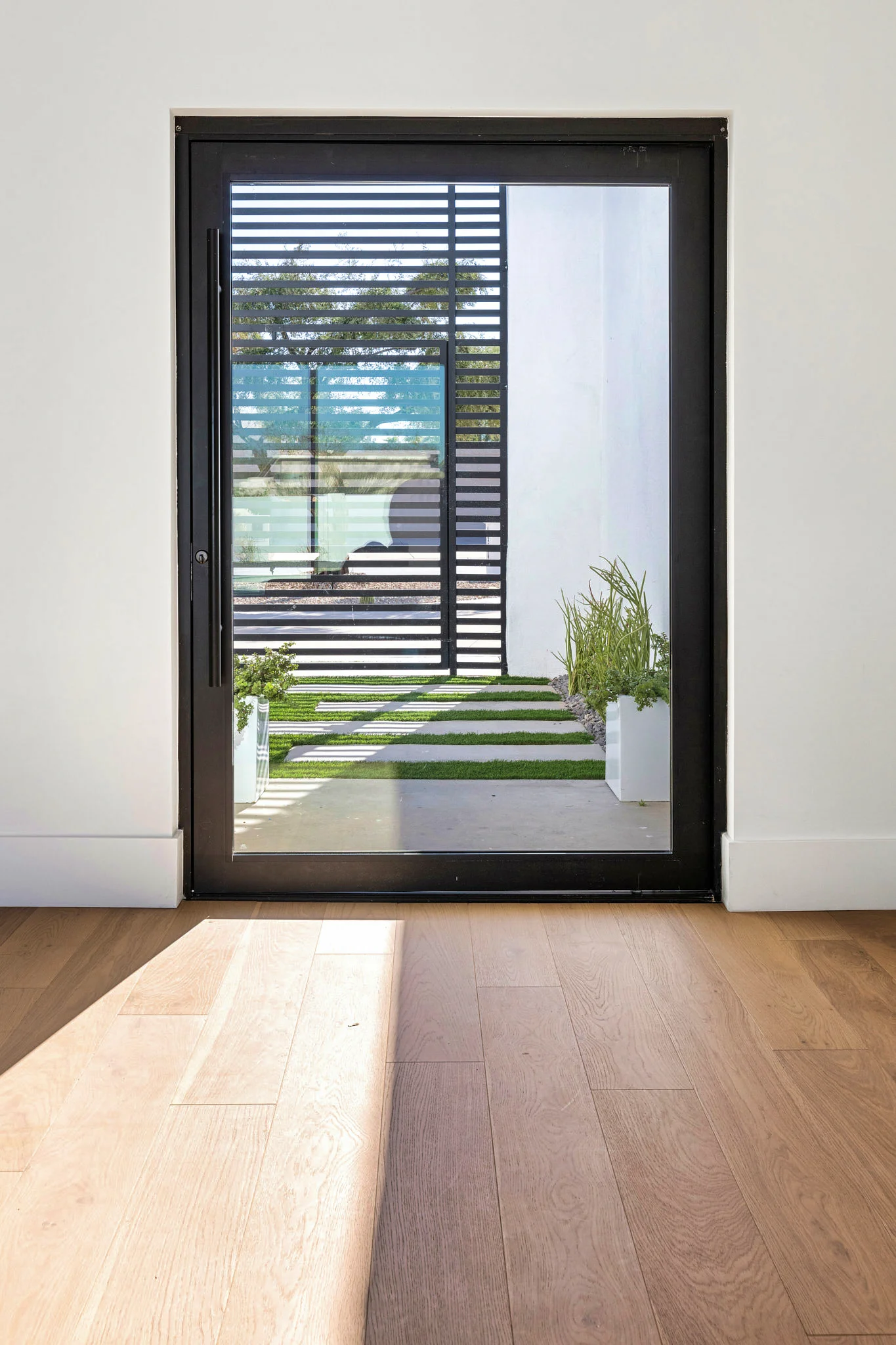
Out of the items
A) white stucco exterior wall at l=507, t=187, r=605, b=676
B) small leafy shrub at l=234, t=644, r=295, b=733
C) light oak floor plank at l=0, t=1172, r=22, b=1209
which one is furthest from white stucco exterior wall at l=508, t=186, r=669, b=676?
light oak floor plank at l=0, t=1172, r=22, b=1209

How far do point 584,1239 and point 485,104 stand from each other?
2.54 meters

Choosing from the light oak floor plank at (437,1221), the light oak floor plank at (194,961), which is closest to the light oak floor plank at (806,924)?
the light oak floor plank at (437,1221)

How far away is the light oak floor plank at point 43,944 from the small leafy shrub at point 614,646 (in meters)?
1.41

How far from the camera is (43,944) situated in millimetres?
2506

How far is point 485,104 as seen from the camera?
2.68 m

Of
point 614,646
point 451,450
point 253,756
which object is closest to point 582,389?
point 451,450

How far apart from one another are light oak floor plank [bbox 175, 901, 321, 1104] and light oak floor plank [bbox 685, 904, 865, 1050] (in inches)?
37.0

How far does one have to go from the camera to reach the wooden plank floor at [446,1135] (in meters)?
1.30

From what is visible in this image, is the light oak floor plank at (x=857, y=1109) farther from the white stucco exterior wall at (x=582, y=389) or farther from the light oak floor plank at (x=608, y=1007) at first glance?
the white stucco exterior wall at (x=582, y=389)

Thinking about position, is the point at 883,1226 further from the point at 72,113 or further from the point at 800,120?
the point at 72,113

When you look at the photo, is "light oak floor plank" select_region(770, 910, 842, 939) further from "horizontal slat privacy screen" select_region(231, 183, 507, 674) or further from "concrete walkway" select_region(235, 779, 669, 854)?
"horizontal slat privacy screen" select_region(231, 183, 507, 674)

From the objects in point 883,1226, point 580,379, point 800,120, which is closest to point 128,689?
point 580,379

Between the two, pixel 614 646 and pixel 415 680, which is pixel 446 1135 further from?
pixel 614 646

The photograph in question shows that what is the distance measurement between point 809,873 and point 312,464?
171cm
